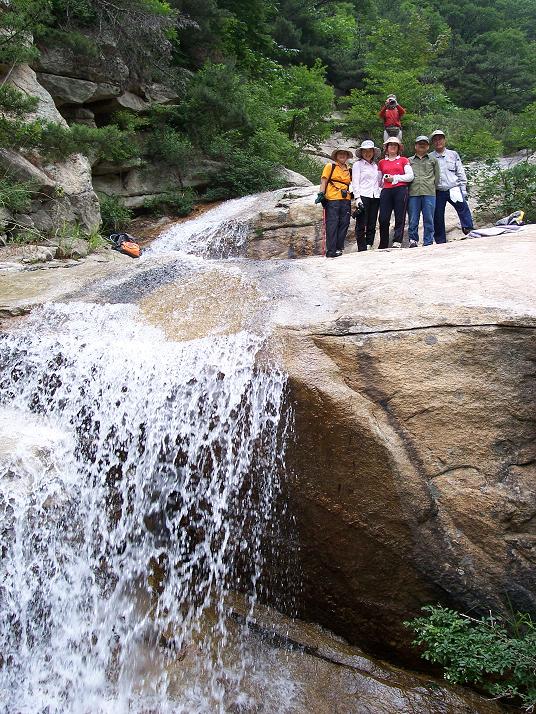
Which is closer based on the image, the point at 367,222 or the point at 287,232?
the point at 367,222

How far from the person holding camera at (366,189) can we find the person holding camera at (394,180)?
4.8 inches

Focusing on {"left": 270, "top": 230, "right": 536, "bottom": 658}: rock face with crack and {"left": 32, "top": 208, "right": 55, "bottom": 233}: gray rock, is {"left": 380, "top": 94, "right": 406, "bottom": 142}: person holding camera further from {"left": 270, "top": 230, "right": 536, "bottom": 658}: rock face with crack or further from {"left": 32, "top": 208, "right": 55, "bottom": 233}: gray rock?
{"left": 270, "top": 230, "right": 536, "bottom": 658}: rock face with crack

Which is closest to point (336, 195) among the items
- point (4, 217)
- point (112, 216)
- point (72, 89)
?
point (4, 217)

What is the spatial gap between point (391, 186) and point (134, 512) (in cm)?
535

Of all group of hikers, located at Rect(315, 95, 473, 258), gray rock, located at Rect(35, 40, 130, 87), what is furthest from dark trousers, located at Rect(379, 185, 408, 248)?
gray rock, located at Rect(35, 40, 130, 87)

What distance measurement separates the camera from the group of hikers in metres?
7.05

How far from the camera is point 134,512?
4094mm

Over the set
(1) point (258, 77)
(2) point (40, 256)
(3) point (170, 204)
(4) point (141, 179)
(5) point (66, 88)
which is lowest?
(2) point (40, 256)

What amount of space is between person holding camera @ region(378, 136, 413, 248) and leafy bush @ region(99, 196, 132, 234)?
6.37 meters

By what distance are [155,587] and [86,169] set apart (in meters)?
8.44

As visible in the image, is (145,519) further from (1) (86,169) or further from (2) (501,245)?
(1) (86,169)

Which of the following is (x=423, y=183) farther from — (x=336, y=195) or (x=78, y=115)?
(x=78, y=115)

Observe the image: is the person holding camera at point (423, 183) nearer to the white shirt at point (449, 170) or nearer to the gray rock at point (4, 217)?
the white shirt at point (449, 170)

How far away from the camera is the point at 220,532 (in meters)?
4.05
